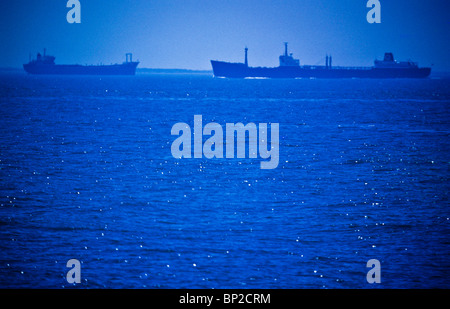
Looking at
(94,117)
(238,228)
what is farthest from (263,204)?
(94,117)

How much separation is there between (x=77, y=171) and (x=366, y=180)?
50.8ft

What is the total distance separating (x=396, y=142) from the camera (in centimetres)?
5166

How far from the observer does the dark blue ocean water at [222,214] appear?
19.5 metres

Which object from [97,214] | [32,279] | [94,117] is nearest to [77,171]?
[97,214]

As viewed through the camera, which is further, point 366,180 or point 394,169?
point 394,169

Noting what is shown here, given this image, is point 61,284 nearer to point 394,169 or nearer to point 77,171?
point 77,171

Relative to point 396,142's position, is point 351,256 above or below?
below

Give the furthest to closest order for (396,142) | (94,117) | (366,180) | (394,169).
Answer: (94,117) → (396,142) → (394,169) → (366,180)

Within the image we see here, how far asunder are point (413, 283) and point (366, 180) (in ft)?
51.3

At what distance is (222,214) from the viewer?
87.0 ft

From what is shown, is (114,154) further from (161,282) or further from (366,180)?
(161,282)

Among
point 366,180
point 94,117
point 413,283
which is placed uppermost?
point 94,117

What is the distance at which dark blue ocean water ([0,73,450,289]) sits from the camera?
19516 millimetres
